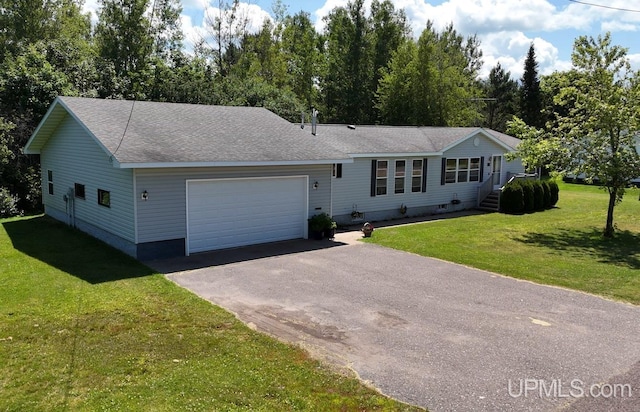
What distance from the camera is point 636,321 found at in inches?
341

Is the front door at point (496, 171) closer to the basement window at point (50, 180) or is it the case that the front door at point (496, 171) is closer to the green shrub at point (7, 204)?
the basement window at point (50, 180)

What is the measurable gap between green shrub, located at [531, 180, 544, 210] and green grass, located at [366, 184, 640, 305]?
1.88ft

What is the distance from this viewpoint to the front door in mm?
23941

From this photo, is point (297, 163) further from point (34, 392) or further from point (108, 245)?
point (34, 392)

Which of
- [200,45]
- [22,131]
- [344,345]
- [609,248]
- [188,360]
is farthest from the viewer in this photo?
[200,45]

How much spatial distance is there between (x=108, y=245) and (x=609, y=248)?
48.4ft

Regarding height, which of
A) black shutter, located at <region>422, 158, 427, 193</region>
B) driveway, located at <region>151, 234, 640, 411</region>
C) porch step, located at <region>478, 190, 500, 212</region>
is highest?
black shutter, located at <region>422, 158, 427, 193</region>

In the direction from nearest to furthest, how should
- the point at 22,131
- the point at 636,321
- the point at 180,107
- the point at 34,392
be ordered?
the point at 34,392
the point at 636,321
the point at 180,107
the point at 22,131

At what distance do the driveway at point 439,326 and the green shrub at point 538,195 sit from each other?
12.4 meters

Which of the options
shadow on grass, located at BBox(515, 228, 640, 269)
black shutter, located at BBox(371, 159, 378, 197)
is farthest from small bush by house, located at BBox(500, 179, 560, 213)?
black shutter, located at BBox(371, 159, 378, 197)

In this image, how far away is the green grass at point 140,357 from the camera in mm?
5582

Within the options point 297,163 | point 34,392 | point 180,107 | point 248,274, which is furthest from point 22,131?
point 34,392

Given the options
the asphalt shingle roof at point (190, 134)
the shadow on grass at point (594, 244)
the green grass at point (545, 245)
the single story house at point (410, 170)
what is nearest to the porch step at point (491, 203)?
the single story house at point (410, 170)

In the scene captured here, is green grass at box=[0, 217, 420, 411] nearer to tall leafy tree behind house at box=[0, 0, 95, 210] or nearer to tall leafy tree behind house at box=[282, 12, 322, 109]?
tall leafy tree behind house at box=[0, 0, 95, 210]
